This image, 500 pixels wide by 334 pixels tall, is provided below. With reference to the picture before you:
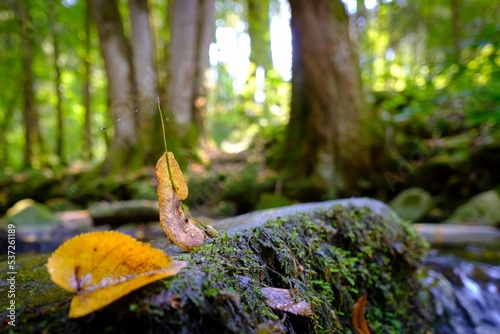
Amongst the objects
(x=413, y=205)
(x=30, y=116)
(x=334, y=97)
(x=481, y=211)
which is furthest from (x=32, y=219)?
(x=30, y=116)

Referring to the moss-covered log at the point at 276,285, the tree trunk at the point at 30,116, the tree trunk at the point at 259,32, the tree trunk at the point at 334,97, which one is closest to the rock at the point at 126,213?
the tree trunk at the point at 334,97

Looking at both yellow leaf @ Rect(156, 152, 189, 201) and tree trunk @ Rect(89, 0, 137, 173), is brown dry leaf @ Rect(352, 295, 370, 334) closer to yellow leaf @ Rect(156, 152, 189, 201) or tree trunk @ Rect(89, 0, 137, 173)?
yellow leaf @ Rect(156, 152, 189, 201)

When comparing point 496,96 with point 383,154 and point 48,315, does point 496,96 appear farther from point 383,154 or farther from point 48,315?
point 48,315

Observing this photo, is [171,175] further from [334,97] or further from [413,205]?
[334,97]

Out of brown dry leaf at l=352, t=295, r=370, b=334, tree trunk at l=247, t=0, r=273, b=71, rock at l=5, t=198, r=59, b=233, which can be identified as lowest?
rock at l=5, t=198, r=59, b=233

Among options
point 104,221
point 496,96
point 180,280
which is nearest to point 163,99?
point 104,221

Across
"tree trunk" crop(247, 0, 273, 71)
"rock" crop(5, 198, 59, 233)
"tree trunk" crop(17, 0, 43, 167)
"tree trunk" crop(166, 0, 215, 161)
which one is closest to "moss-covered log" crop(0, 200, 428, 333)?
"rock" crop(5, 198, 59, 233)
